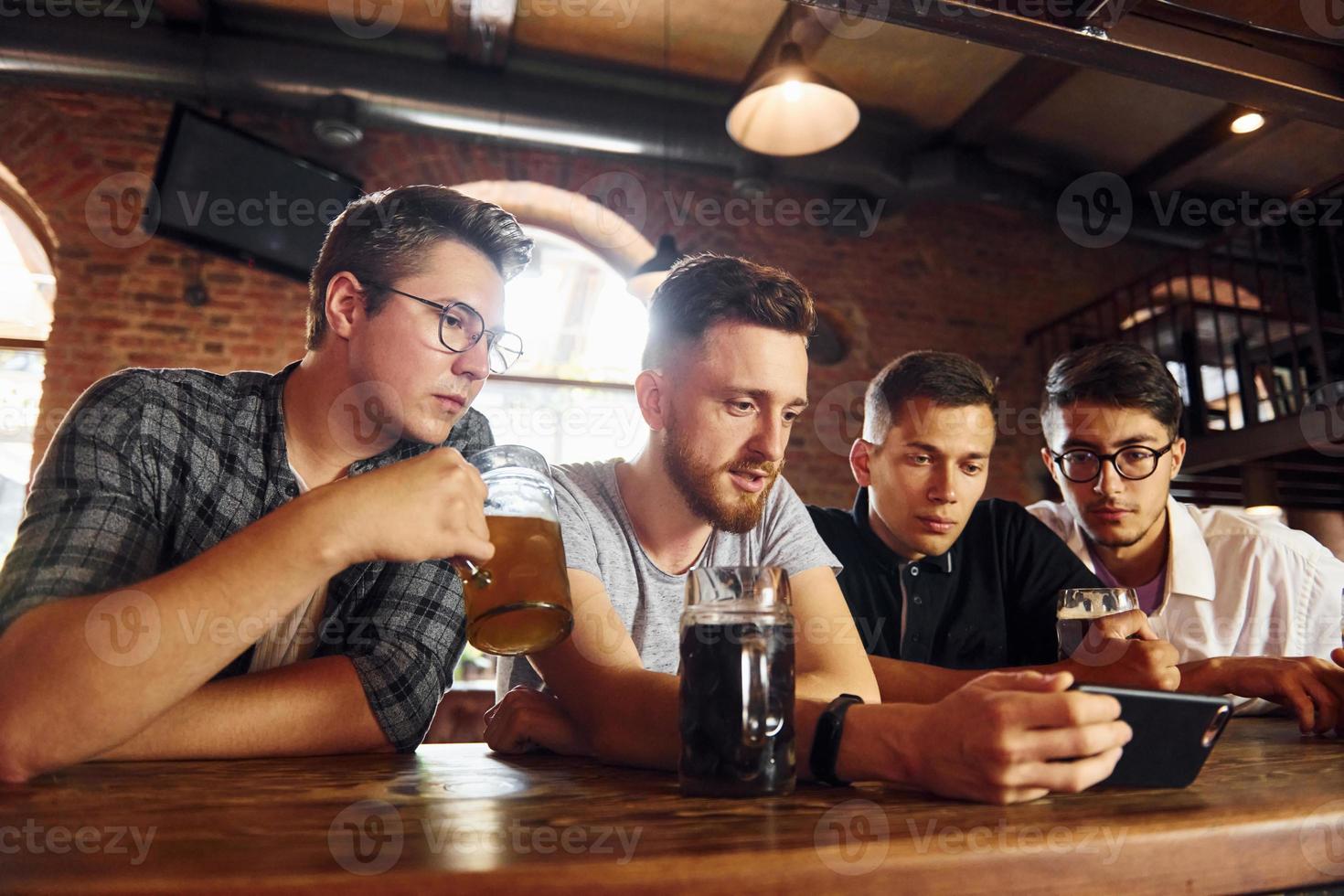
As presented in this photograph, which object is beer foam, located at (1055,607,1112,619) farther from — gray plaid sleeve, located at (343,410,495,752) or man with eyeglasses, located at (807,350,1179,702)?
gray plaid sleeve, located at (343,410,495,752)

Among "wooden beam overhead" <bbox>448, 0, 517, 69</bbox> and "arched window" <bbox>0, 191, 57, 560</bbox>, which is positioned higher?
"wooden beam overhead" <bbox>448, 0, 517, 69</bbox>

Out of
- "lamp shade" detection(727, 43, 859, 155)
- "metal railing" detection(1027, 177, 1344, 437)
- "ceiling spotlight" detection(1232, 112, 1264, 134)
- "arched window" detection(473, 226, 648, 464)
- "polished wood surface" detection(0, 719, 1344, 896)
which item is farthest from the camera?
"arched window" detection(473, 226, 648, 464)

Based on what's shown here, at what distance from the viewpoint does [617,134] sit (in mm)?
4844

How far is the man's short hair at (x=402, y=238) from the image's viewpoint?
1.58 metres

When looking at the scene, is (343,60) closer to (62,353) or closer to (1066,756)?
(62,353)

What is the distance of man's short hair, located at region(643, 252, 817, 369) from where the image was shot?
5.05 feet

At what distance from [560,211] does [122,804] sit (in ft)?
16.1

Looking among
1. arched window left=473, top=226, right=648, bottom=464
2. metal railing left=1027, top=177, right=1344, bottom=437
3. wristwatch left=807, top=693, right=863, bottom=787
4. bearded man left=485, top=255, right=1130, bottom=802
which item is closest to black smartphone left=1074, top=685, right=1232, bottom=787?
wristwatch left=807, top=693, right=863, bottom=787

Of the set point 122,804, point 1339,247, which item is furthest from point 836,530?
point 1339,247

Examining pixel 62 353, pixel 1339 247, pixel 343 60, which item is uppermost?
pixel 343 60

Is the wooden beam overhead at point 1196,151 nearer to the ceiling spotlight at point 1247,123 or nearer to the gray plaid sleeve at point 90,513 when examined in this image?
the ceiling spotlight at point 1247,123

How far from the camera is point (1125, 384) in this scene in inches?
84.4

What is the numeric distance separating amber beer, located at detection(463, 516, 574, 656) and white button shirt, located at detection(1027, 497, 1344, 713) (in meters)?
1.74

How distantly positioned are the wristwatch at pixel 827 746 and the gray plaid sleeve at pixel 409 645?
25.4 inches
